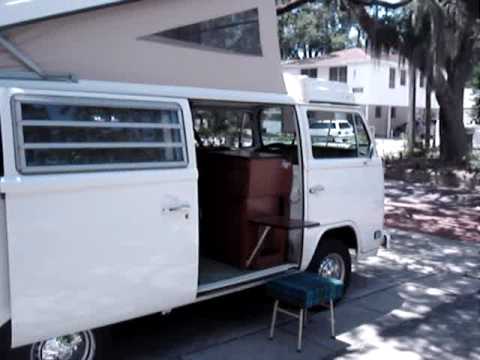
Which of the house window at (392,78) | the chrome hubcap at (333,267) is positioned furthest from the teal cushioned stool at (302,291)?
the house window at (392,78)

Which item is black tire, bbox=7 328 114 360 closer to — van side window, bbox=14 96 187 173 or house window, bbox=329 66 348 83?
van side window, bbox=14 96 187 173

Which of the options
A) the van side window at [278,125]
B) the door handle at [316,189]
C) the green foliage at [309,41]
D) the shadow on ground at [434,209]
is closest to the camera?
the door handle at [316,189]

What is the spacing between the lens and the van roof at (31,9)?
3605mm

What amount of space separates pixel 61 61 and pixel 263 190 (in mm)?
2216

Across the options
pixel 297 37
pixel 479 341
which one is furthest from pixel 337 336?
pixel 297 37

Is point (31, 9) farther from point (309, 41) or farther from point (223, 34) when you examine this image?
point (309, 41)

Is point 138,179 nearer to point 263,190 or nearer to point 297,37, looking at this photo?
point 263,190

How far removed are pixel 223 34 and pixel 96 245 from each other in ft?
6.90

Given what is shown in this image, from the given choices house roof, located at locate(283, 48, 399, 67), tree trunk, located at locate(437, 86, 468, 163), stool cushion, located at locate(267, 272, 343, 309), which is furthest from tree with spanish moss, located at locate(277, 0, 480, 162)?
house roof, located at locate(283, 48, 399, 67)

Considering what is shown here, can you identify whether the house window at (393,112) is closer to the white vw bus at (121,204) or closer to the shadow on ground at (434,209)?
the shadow on ground at (434,209)

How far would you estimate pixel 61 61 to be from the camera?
389 cm

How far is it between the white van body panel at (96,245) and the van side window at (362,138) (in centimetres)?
241

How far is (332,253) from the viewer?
19.4 ft

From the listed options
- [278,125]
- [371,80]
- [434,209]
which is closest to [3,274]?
[278,125]
